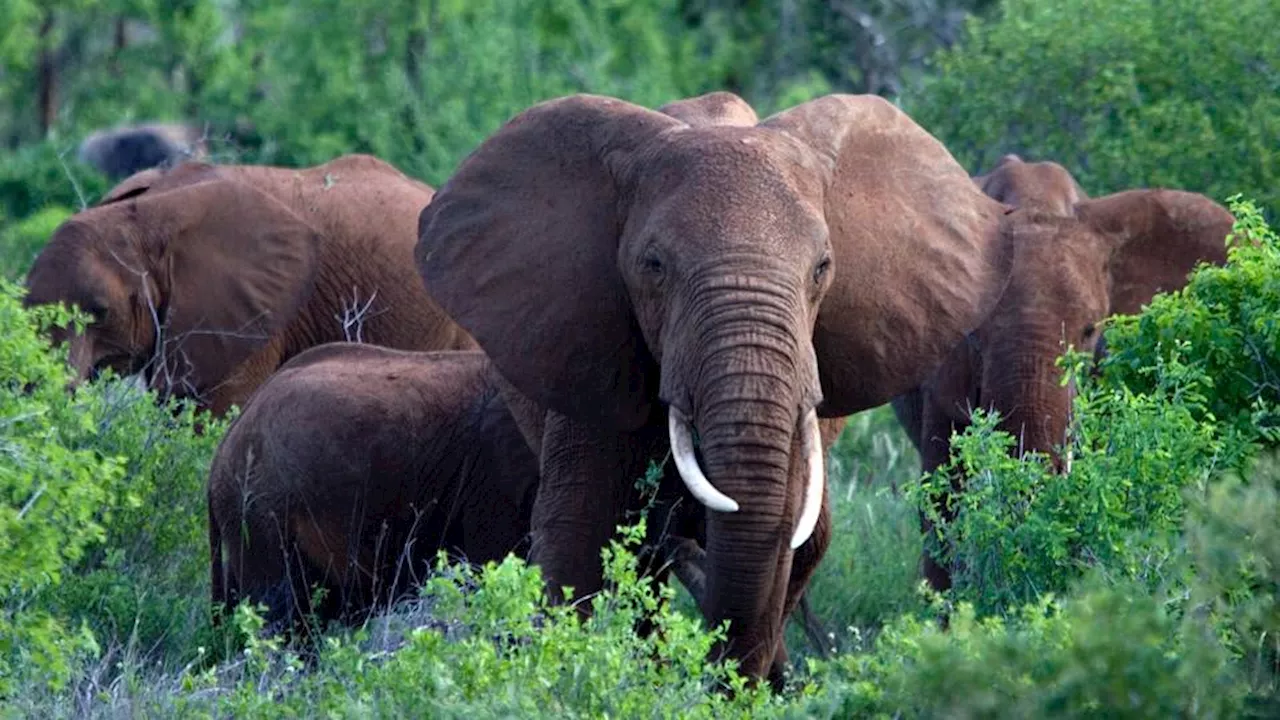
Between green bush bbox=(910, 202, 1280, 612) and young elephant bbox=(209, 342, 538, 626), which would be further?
young elephant bbox=(209, 342, 538, 626)

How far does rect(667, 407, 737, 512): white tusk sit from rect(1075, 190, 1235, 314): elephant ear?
3.25 metres

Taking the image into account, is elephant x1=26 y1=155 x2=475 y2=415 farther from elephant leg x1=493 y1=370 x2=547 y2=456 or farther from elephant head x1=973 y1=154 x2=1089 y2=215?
elephant leg x1=493 y1=370 x2=547 y2=456

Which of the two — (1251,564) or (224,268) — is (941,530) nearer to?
(1251,564)

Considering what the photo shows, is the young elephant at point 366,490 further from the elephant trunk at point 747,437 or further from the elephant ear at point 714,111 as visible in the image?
the elephant trunk at point 747,437

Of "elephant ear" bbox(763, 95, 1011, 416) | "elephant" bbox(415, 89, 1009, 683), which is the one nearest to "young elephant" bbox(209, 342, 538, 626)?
"elephant" bbox(415, 89, 1009, 683)

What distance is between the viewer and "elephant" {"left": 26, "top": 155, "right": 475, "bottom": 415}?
35.0 ft

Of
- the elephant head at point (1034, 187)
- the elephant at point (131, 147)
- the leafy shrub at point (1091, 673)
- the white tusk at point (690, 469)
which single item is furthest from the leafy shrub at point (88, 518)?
the elephant at point (131, 147)

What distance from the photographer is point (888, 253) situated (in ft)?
23.3

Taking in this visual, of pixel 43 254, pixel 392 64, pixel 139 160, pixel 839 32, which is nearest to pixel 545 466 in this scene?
pixel 43 254


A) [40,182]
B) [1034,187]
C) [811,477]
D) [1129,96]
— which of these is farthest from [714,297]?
[40,182]

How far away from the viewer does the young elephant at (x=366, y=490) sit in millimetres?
8086

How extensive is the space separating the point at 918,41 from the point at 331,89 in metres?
4.00

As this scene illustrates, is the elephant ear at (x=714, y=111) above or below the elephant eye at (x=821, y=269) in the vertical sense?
above

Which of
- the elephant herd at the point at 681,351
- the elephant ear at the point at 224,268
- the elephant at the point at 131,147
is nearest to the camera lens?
the elephant herd at the point at 681,351
